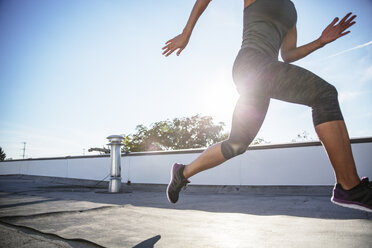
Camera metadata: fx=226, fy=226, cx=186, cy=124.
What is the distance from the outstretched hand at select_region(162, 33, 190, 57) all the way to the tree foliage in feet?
105

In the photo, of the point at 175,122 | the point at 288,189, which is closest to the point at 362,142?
the point at 288,189

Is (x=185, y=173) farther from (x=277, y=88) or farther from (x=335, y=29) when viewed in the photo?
(x=335, y=29)

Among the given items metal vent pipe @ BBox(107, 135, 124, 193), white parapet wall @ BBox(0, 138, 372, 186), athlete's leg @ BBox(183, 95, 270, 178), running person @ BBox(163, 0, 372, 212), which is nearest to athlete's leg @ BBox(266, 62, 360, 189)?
running person @ BBox(163, 0, 372, 212)

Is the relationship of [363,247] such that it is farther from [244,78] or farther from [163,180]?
[163,180]

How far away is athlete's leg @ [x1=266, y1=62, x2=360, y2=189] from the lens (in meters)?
1.00

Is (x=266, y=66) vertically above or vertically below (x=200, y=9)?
below

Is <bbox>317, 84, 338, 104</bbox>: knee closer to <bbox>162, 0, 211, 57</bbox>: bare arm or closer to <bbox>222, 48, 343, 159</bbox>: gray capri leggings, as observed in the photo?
<bbox>222, 48, 343, 159</bbox>: gray capri leggings

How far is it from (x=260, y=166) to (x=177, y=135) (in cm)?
2950

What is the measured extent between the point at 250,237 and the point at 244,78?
941 millimetres

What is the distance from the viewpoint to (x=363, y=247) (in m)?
1.08

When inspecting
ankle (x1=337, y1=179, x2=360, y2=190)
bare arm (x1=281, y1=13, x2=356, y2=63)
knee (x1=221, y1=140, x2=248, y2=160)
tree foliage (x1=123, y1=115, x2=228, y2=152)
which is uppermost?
tree foliage (x1=123, y1=115, x2=228, y2=152)

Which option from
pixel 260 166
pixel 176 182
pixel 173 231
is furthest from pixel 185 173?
pixel 260 166

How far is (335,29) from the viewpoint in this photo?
1316 mm

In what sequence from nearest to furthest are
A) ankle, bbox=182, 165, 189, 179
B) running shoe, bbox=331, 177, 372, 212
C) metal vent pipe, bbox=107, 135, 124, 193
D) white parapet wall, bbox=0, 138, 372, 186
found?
running shoe, bbox=331, 177, 372, 212, ankle, bbox=182, 165, 189, 179, white parapet wall, bbox=0, 138, 372, 186, metal vent pipe, bbox=107, 135, 124, 193
